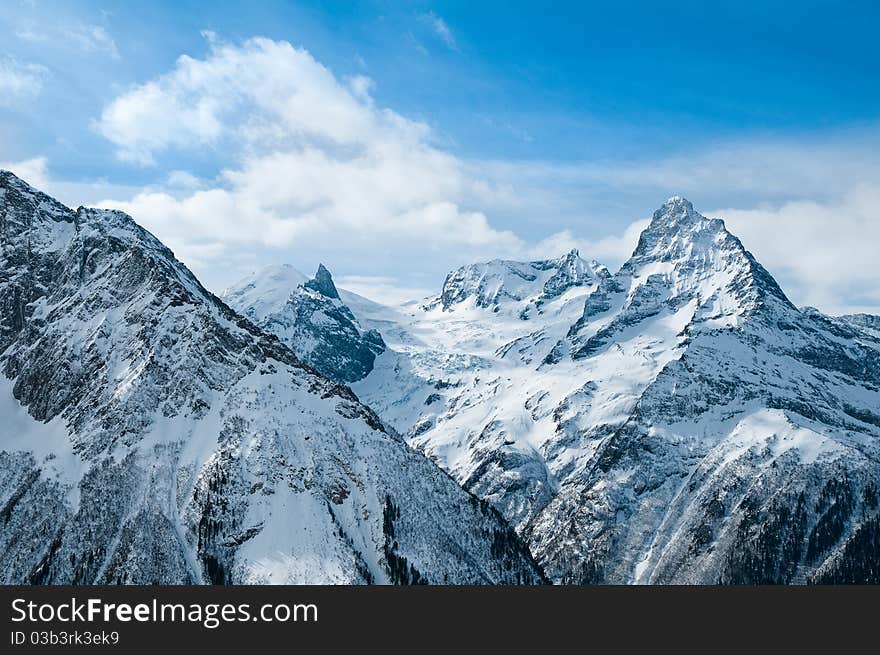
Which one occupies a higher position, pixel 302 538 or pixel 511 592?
pixel 302 538

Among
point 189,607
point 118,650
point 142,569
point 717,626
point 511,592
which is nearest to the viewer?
point 118,650

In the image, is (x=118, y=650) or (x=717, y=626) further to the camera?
(x=717, y=626)

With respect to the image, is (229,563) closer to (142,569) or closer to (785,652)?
Result: (142,569)

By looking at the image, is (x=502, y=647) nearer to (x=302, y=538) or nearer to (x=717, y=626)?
(x=717, y=626)

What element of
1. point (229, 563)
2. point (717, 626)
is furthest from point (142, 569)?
point (717, 626)

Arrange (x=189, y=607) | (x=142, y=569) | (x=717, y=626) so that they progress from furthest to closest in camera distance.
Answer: (x=142, y=569), (x=717, y=626), (x=189, y=607)

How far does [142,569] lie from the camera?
19400 cm

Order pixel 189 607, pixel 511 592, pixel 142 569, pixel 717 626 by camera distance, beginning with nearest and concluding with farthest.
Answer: pixel 189 607 → pixel 717 626 → pixel 511 592 → pixel 142 569

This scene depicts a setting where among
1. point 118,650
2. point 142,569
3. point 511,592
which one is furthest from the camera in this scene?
point 142,569

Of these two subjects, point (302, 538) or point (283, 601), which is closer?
point (283, 601)

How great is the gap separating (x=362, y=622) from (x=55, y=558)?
433ft

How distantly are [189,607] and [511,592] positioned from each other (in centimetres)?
4351

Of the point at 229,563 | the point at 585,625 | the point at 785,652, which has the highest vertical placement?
the point at 229,563

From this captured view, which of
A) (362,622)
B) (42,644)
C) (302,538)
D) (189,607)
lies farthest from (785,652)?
(302,538)
